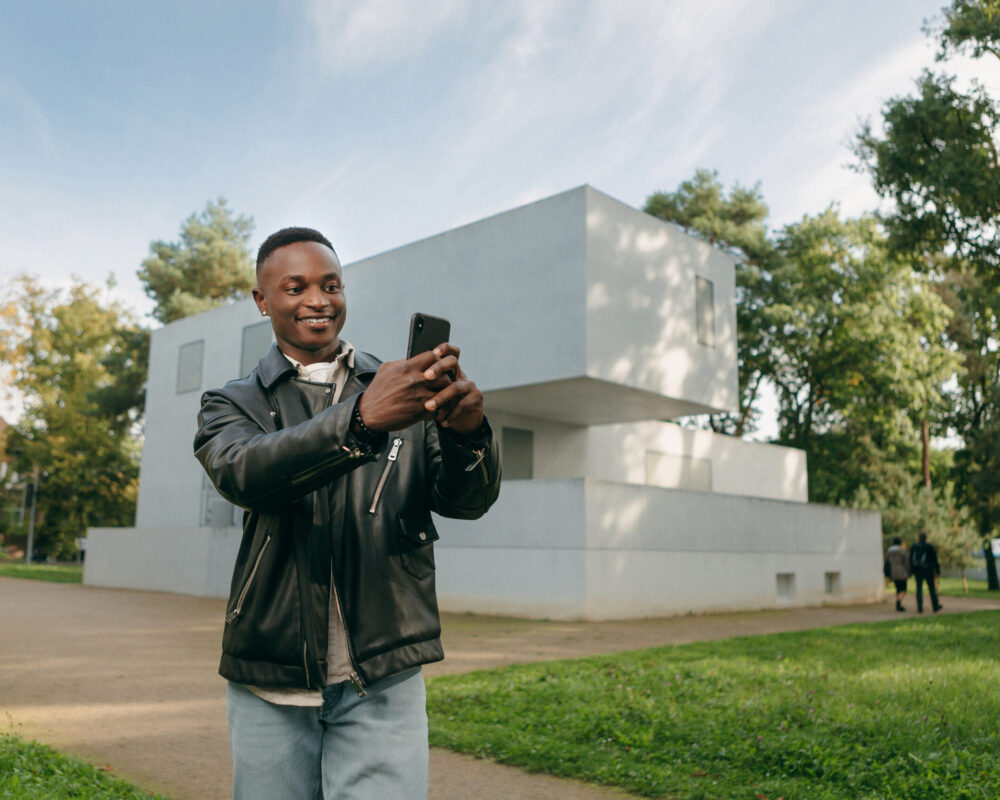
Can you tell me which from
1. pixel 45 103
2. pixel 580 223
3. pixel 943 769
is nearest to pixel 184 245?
pixel 45 103

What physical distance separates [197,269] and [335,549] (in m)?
44.3

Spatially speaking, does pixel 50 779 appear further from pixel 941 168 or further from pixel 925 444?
pixel 925 444

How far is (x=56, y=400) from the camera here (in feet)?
144

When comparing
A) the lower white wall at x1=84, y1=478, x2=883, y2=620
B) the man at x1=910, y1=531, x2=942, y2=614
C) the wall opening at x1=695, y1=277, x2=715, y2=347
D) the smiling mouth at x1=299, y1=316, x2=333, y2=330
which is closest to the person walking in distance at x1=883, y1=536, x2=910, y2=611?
the man at x1=910, y1=531, x2=942, y2=614

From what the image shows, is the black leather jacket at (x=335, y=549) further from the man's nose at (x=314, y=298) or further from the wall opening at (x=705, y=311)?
the wall opening at (x=705, y=311)

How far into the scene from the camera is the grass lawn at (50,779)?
174 inches

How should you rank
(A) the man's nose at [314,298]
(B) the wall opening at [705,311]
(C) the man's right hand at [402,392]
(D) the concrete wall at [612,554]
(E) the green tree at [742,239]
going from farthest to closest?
(E) the green tree at [742,239]
(B) the wall opening at [705,311]
(D) the concrete wall at [612,554]
(A) the man's nose at [314,298]
(C) the man's right hand at [402,392]

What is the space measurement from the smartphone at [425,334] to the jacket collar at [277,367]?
48cm

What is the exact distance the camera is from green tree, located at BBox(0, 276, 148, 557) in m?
42.8

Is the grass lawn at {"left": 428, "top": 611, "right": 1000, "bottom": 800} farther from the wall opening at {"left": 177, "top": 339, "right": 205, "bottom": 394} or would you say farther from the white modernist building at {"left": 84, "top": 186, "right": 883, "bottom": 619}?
the wall opening at {"left": 177, "top": 339, "right": 205, "bottom": 394}

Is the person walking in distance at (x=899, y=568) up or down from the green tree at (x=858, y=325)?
down

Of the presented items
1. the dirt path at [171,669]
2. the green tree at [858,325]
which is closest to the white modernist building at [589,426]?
the dirt path at [171,669]

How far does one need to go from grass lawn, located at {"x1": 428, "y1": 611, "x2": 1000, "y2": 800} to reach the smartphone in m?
3.95

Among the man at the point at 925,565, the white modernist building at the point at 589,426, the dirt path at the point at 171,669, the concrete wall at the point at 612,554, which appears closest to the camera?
the dirt path at the point at 171,669
